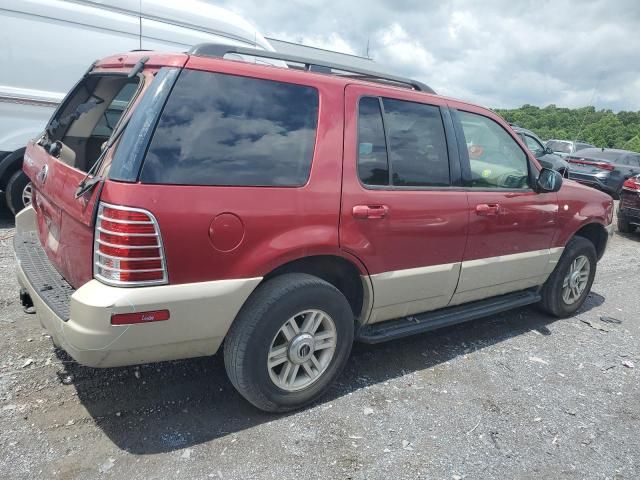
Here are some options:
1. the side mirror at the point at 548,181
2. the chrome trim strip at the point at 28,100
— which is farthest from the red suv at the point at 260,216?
the chrome trim strip at the point at 28,100

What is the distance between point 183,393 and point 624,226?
9541 millimetres

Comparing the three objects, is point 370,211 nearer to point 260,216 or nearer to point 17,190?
point 260,216

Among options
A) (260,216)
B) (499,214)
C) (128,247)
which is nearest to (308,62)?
(260,216)

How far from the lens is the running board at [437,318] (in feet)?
10.9

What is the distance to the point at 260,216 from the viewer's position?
8.41ft

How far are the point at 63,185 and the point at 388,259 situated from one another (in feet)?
6.15

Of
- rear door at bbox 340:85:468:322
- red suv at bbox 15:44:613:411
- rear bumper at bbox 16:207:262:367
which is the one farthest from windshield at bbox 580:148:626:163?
rear bumper at bbox 16:207:262:367

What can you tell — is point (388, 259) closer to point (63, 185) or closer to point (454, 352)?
point (454, 352)

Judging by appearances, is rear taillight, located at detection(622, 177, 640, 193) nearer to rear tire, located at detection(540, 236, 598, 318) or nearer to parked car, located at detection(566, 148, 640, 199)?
parked car, located at detection(566, 148, 640, 199)

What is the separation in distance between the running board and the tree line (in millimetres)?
32534

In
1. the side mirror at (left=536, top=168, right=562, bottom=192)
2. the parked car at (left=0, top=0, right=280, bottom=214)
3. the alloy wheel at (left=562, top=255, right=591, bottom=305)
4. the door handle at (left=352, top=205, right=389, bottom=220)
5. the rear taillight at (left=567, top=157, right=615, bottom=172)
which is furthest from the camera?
the rear taillight at (left=567, top=157, right=615, bottom=172)

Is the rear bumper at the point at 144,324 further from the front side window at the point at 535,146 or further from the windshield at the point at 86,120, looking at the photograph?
the front side window at the point at 535,146

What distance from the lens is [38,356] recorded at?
3.28 m

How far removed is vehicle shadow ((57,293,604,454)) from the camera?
107 inches
